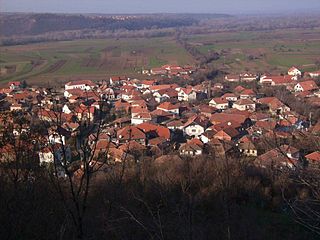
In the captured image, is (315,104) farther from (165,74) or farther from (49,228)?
(49,228)

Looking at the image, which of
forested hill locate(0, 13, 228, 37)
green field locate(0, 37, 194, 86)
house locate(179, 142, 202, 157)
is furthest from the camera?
forested hill locate(0, 13, 228, 37)

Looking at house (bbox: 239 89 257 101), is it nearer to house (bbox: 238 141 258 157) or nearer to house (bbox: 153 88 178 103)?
house (bbox: 153 88 178 103)

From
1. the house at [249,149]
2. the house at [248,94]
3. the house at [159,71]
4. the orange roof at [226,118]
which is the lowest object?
the house at [159,71]

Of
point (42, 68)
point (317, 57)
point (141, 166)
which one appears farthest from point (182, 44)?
point (141, 166)

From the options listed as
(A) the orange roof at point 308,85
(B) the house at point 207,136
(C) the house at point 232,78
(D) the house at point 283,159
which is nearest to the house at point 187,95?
(C) the house at point 232,78

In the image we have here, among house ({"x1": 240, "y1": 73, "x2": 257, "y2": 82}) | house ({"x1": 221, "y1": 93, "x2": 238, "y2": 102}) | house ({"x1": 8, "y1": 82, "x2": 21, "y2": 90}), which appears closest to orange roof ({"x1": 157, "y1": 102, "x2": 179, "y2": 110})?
house ({"x1": 221, "y1": 93, "x2": 238, "y2": 102})

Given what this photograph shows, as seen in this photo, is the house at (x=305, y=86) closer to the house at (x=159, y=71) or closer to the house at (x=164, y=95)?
the house at (x=164, y=95)

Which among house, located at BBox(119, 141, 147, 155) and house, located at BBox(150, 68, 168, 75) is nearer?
house, located at BBox(119, 141, 147, 155)

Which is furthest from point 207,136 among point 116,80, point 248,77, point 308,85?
point 116,80
